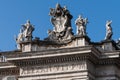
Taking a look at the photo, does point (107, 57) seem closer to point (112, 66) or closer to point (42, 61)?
point (112, 66)

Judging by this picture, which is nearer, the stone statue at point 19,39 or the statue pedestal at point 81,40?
the statue pedestal at point 81,40

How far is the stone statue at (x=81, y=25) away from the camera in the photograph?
26625mm

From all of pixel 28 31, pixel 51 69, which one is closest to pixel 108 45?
pixel 51 69

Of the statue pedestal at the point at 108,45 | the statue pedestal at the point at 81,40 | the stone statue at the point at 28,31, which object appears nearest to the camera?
the statue pedestal at the point at 81,40

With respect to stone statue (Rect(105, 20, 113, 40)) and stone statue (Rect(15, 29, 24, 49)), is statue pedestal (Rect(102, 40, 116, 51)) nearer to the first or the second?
stone statue (Rect(105, 20, 113, 40))

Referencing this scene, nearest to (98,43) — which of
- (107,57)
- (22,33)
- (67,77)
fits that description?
(107,57)

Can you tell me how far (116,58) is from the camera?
26.4 metres

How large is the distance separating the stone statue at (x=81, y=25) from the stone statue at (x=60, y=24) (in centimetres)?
105

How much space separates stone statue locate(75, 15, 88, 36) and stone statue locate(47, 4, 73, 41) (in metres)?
1.05

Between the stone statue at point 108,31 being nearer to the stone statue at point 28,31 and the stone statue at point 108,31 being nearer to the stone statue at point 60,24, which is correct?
the stone statue at point 60,24

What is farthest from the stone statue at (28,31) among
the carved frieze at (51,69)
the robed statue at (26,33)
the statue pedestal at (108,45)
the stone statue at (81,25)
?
the statue pedestal at (108,45)

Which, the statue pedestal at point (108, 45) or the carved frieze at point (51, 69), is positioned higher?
the statue pedestal at point (108, 45)

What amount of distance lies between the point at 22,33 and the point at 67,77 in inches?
194

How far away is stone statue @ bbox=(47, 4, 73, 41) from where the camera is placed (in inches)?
1098
